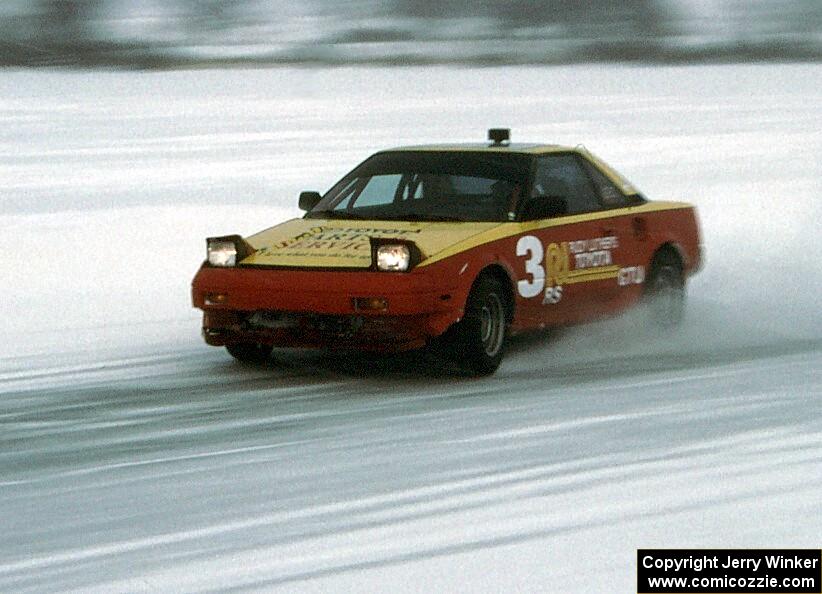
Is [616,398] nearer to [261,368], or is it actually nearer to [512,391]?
[512,391]

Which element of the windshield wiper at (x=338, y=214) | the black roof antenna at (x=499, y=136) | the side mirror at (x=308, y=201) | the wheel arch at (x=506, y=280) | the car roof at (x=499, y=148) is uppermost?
the black roof antenna at (x=499, y=136)

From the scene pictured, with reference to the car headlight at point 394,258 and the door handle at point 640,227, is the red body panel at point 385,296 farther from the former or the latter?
the door handle at point 640,227

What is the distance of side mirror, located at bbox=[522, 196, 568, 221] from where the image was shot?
10945 millimetres

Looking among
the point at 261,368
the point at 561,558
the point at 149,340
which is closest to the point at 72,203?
the point at 149,340

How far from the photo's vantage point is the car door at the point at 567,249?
35.9 feet

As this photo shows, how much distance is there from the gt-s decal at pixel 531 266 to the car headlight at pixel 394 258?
3.19 feet

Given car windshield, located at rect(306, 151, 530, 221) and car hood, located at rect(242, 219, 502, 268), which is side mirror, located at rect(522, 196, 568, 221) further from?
car hood, located at rect(242, 219, 502, 268)

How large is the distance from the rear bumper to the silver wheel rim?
0.39 meters

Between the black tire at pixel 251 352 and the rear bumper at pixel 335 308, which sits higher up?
the rear bumper at pixel 335 308

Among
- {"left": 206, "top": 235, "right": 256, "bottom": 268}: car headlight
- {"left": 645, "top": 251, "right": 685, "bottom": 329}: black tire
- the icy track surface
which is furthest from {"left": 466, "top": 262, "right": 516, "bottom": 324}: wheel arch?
{"left": 645, "top": 251, "right": 685, "bottom": 329}: black tire

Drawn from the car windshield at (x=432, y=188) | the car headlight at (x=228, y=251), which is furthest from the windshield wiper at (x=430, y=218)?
A: the car headlight at (x=228, y=251)

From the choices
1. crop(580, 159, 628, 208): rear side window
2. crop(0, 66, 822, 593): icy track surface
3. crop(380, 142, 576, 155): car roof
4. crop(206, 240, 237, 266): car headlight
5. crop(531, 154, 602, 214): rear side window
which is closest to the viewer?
crop(0, 66, 822, 593): icy track surface

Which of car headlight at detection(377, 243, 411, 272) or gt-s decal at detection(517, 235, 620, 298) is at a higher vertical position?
car headlight at detection(377, 243, 411, 272)
